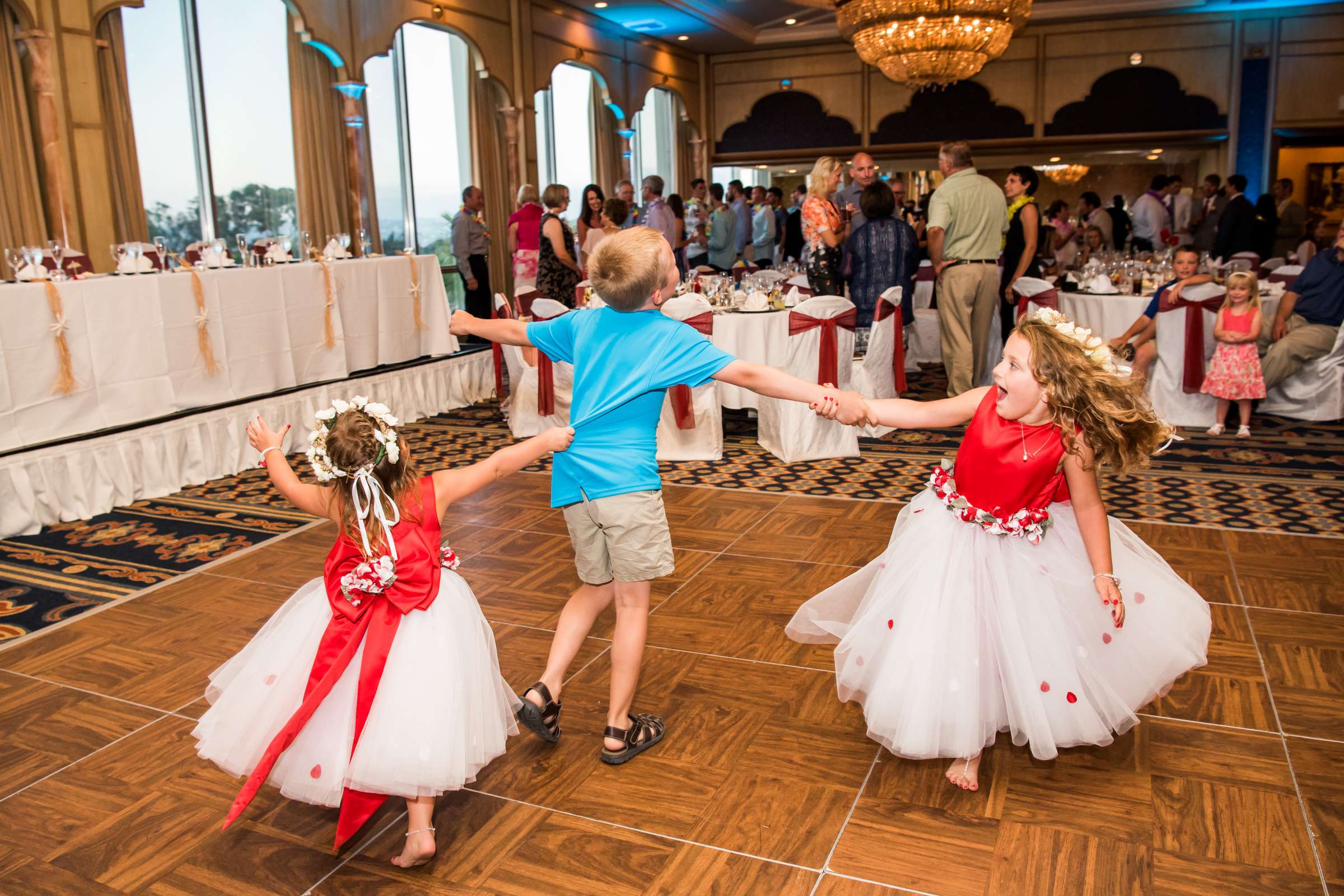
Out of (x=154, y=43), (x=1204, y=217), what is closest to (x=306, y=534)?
(x=154, y=43)

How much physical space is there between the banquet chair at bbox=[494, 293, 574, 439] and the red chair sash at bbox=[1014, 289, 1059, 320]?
2.69 m

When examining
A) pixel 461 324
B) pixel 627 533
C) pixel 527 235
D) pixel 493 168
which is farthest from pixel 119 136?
pixel 627 533

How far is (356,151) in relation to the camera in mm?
8766

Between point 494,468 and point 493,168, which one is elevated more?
point 493,168

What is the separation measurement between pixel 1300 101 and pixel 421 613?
13.6m

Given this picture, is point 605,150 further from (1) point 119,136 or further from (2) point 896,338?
(2) point 896,338

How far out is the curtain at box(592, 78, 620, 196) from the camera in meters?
12.8

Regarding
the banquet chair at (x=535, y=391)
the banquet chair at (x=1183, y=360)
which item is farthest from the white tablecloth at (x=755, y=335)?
the banquet chair at (x=1183, y=360)

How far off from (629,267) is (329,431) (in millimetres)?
682

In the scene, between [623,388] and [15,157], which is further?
[15,157]

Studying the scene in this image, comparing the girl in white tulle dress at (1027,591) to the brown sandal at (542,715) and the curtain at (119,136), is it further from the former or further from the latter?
the curtain at (119,136)

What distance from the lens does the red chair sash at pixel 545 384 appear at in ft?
18.9

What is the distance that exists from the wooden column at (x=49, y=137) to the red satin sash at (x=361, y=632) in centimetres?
560

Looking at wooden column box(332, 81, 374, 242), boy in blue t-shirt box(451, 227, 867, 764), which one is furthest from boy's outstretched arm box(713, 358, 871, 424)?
wooden column box(332, 81, 374, 242)
